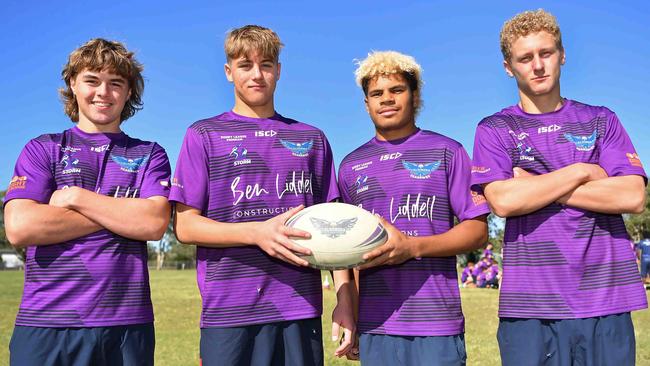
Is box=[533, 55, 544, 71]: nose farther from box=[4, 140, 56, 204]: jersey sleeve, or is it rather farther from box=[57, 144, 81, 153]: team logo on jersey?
box=[4, 140, 56, 204]: jersey sleeve

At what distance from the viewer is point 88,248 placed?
357 cm

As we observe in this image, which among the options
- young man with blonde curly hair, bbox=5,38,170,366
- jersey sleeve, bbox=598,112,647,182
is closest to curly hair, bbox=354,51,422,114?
jersey sleeve, bbox=598,112,647,182

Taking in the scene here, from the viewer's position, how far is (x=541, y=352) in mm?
3379

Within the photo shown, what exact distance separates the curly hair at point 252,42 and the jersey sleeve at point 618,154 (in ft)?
7.20

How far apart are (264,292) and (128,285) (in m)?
0.85

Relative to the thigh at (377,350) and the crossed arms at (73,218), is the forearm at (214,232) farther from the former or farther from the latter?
the thigh at (377,350)

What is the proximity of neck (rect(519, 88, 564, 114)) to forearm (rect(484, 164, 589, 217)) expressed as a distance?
493mm

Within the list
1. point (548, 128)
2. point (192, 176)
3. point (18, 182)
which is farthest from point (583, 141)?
point (18, 182)

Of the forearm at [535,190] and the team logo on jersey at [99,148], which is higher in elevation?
the team logo on jersey at [99,148]

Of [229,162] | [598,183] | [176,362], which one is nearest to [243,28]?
[229,162]

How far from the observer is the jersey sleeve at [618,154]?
11.7 ft

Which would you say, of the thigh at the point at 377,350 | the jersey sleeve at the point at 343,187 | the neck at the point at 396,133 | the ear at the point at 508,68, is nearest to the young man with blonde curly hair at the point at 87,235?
the jersey sleeve at the point at 343,187

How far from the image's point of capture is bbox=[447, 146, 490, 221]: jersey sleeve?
3.73 metres

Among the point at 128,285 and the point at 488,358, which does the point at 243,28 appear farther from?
the point at 488,358
